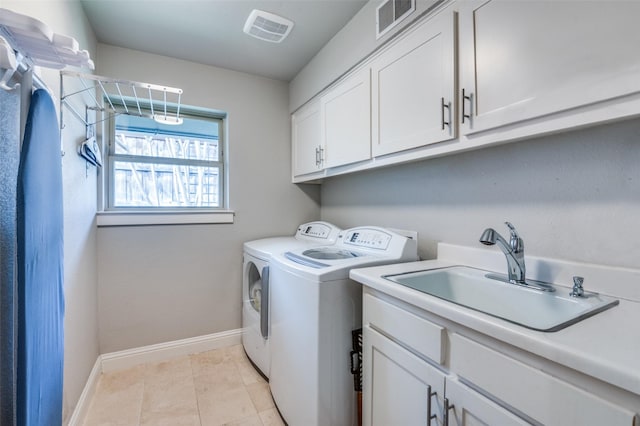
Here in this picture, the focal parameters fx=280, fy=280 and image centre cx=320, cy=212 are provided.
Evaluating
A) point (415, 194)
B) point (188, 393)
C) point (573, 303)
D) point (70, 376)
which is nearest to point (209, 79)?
point (415, 194)

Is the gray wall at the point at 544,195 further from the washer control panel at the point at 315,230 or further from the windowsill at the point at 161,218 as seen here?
the windowsill at the point at 161,218

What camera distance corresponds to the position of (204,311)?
7.79 ft

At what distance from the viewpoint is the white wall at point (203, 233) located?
2.11 m

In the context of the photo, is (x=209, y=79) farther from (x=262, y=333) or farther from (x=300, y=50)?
(x=262, y=333)

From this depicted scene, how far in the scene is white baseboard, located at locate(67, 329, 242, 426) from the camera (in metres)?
1.92

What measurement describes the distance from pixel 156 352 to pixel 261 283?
118cm

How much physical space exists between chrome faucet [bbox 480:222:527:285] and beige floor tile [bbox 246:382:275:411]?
5.01ft

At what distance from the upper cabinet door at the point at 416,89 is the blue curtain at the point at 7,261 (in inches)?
56.7

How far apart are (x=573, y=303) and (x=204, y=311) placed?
7.83 ft

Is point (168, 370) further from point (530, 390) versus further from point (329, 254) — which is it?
point (530, 390)

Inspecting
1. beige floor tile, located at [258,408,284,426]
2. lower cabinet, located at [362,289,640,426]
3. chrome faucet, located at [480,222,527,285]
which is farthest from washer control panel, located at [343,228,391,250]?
beige floor tile, located at [258,408,284,426]

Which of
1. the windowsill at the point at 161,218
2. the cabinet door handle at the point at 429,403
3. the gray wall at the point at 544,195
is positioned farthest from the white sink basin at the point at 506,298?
the windowsill at the point at 161,218

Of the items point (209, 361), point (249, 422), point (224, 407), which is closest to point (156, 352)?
point (209, 361)

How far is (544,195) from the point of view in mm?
1147
